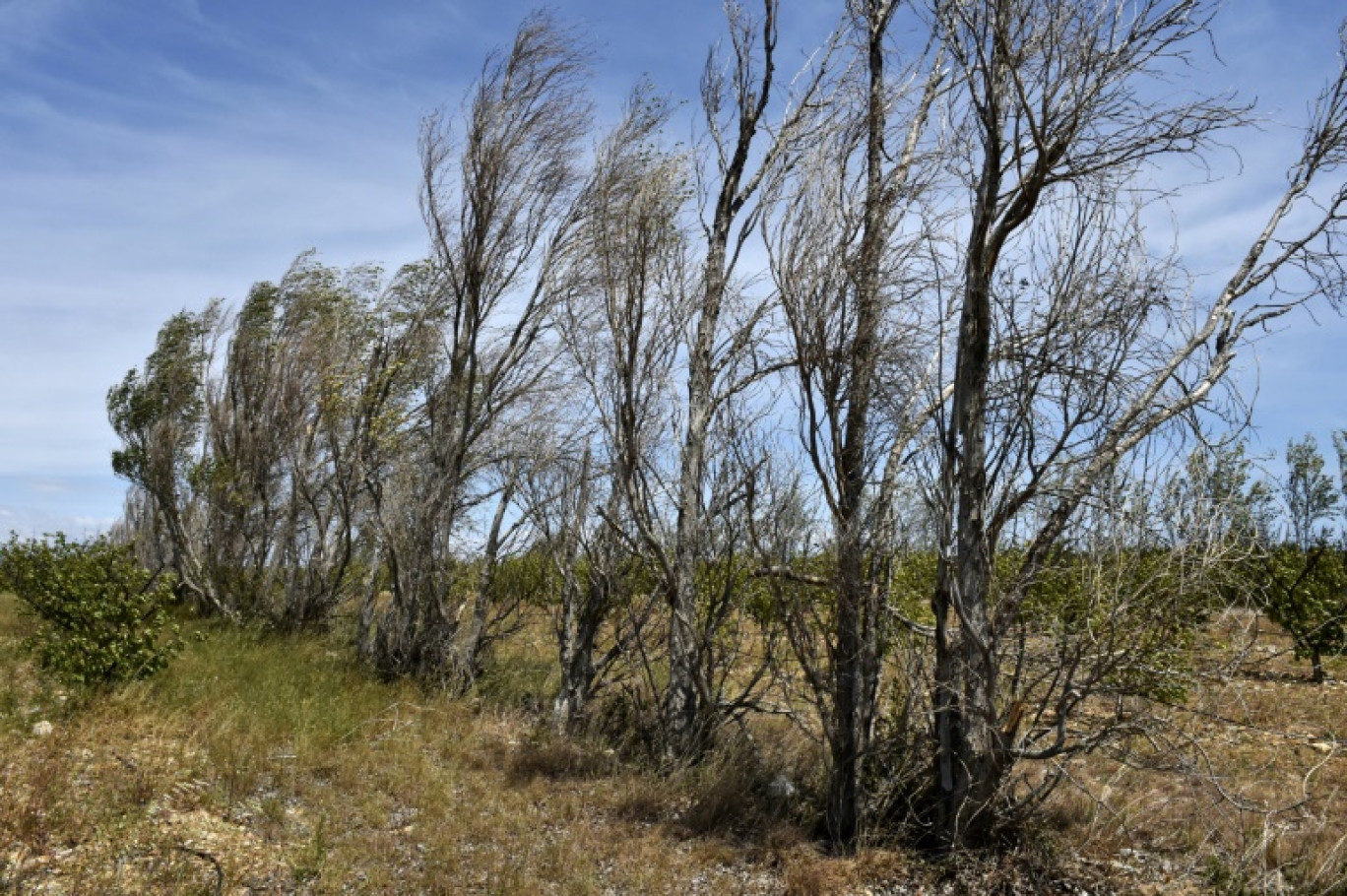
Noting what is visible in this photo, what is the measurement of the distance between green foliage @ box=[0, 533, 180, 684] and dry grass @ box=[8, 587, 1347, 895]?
246 mm

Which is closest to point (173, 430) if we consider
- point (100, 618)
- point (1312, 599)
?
point (100, 618)

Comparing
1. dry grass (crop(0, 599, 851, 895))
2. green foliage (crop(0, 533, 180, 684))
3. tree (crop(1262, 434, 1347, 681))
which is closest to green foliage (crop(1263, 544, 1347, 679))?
tree (crop(1262, 434, 1347, 681))

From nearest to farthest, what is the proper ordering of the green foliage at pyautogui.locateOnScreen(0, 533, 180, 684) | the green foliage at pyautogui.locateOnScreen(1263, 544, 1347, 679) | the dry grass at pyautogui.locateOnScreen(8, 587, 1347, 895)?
the dry grass at pyautogui.locateOnScreen(8, 587, 1347, 895), the green foliage at pyautogui.locateOnScreen(0, 533, 180, 684), the green foliage at pyautogui.locateOnScreen(1263, 544, 1347, 679)

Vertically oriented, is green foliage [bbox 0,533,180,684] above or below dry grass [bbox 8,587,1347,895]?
above

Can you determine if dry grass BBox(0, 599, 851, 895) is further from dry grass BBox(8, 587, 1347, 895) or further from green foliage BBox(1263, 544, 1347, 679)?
green foliage BBox(1263, 544, 1347, 679)

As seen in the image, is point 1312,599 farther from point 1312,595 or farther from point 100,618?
point 100,618

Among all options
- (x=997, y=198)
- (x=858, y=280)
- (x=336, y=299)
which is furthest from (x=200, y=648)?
(x=997, y=198)

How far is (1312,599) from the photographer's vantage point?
13.1 m

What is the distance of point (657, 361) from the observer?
7.68m

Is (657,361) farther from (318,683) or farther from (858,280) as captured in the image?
(318,683)

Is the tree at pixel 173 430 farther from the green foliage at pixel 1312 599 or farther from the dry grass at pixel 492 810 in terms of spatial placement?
the green foliage at pixel 1312 599

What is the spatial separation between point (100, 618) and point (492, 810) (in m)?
4.14

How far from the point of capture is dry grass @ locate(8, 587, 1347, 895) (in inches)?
207

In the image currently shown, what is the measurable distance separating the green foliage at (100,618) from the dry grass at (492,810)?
0.25m
